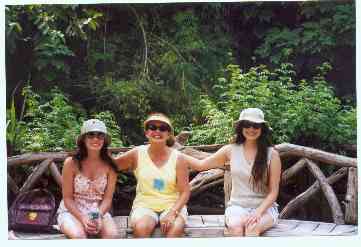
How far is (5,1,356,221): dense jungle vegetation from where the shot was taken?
14.6 feet

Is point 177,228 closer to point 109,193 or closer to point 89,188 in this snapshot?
point 109,193

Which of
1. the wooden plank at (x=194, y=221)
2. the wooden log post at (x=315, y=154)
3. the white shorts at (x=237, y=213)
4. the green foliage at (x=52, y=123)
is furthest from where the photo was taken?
the green foliage at (x=52, y=123)

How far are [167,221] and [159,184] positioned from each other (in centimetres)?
28

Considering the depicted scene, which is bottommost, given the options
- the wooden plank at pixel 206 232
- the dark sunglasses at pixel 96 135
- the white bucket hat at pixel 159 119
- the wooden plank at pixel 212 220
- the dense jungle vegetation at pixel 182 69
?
the wooden plank at pixel 206 232

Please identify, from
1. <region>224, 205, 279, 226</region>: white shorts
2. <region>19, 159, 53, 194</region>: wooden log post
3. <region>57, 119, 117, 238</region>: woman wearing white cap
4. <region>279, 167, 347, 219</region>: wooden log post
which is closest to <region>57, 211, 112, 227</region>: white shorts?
<region>57, 119, 117, 238</region>: woman wearing white cap

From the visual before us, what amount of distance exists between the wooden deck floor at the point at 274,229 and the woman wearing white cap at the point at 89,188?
18 centimetres

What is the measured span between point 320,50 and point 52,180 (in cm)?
235

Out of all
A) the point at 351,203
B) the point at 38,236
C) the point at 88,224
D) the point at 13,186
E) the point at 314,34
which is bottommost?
the point at 38,236

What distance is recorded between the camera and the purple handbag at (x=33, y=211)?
4.12 meters

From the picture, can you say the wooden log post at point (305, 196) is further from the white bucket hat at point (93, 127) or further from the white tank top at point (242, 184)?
the white bucket hat at point (93, 127)

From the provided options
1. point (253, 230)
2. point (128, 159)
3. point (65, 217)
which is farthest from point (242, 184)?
point (65, 217)

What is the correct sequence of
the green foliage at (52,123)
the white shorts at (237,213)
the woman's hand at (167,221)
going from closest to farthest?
the woman's hand at (167,221)
the white shorts at (237,213)
the green foliage at (52,123)

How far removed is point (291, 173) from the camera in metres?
4.40

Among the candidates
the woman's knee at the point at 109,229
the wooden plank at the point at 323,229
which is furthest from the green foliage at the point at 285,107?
the woman's knee at the point at 109,229
